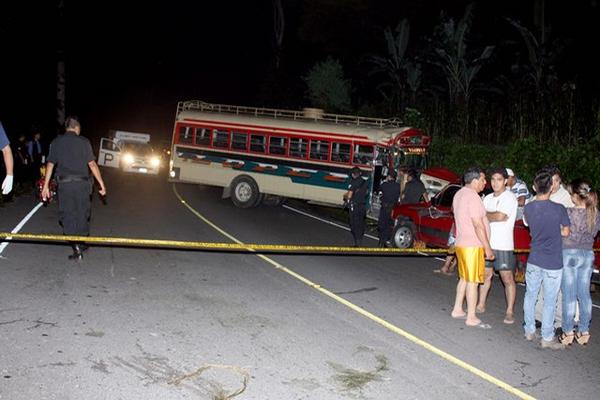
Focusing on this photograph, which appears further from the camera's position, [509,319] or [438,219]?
[438,219]

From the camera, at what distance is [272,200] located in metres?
21.5

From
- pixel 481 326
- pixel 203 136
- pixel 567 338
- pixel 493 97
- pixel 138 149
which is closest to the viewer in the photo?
pixel 567 338

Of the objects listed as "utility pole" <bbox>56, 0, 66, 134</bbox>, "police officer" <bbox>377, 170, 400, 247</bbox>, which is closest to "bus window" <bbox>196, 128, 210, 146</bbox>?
"police officer" <bbox>377, 170, 400, 247</bbox>

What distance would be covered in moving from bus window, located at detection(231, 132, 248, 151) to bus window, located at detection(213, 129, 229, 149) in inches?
10.1

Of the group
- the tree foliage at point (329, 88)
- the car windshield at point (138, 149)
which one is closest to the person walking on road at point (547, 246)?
the car windshield at point (138, 149)

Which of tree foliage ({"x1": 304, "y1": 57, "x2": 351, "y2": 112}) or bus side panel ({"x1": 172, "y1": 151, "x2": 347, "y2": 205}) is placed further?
tree foliage ({"x1": 304, "y1": 57, "x2": 351, "y2": 112})

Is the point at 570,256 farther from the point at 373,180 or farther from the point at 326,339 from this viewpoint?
the point at 373,180

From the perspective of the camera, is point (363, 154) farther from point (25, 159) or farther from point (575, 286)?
point (575, 286)

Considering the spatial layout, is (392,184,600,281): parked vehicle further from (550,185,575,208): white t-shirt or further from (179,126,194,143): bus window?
(179,126,194,143): bus window

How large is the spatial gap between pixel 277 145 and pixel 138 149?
503 inches

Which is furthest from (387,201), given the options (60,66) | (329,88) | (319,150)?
(60,66)

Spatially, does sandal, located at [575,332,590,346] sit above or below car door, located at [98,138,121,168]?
below

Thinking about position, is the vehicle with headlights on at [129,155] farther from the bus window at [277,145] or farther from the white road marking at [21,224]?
the white road marking at [21,224]

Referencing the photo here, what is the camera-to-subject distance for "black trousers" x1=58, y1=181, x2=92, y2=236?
914cm
